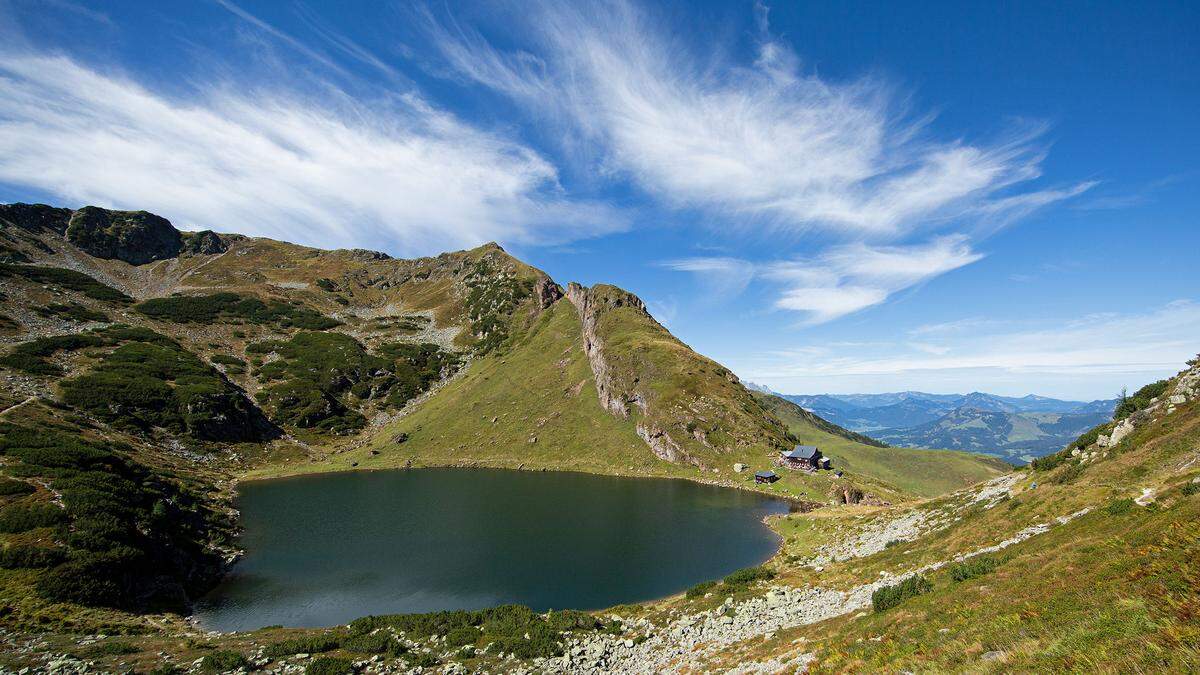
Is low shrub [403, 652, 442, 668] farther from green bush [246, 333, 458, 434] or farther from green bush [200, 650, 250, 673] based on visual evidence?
green bush [246, 333, 458, 434]

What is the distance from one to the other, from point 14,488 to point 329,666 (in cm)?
4745

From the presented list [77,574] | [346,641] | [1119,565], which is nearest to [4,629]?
[77,574]

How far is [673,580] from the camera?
50.3 m

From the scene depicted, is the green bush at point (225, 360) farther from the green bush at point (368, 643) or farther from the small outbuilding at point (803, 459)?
the small outbuilding at point (803, 459)

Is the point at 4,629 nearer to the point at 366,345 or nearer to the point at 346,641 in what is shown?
the point at 346,641

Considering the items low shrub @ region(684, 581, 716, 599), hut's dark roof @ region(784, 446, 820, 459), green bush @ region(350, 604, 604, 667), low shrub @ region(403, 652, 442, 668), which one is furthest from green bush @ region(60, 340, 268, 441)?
hut's dark roof @ region(784, 446, 820, 459)

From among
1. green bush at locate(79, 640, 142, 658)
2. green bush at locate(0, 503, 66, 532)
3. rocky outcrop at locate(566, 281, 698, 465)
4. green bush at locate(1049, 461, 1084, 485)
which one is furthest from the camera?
rocky outcrop at locate(566, 281, 698, 465)

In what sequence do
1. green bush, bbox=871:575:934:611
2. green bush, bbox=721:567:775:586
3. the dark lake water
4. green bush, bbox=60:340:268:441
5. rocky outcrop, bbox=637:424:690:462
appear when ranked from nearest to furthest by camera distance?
green bush, bbox=871:575:934:611
green bush, bbox=721:567:775:586
the dark lake water
green bush, bbox=60:340:268:441
rocky outcrop, bbox=637:424:690:462

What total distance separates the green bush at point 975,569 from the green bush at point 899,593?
139 cm

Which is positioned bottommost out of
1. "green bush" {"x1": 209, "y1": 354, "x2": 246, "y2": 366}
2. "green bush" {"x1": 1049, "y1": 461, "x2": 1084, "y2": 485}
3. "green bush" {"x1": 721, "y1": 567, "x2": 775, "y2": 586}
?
"green bush" {"x1": 721, "y1": 567, "x2": 775, "y2": 586}

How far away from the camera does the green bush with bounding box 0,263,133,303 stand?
522 feet

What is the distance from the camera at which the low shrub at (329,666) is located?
88.7ft

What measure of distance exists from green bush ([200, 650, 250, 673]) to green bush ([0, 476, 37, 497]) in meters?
38.2

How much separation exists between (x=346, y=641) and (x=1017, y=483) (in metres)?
56.8
